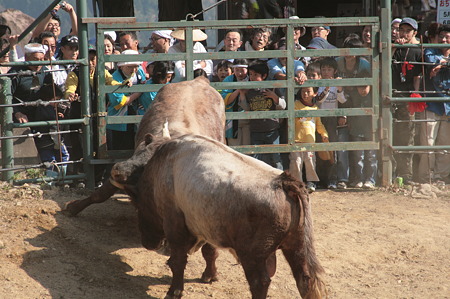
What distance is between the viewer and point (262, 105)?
848cm

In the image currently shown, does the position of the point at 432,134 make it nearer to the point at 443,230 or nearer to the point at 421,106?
the point at 421,106

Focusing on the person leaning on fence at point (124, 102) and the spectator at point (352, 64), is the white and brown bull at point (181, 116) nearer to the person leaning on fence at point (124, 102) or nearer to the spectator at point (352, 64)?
the person leaning on fence at point (124, 102)

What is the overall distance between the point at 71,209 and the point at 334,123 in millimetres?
3529

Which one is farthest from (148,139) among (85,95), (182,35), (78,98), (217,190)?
(182,35)

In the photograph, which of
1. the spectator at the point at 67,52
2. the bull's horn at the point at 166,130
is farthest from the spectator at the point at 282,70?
the bull's horn at the point at 166,130

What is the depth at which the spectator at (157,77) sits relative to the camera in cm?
826

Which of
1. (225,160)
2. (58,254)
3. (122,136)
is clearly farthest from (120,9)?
(225,160)

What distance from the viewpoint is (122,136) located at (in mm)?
8609

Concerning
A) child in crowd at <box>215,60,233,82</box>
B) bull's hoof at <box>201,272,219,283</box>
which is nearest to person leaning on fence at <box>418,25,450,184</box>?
child in crowd at <box>215,60,233,82</box>

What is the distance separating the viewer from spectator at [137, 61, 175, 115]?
826cm

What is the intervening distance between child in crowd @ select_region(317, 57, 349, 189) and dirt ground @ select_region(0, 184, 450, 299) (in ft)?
2.45

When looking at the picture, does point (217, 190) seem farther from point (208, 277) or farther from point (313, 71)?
point (313, 71)

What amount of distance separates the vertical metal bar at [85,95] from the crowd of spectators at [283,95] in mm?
99

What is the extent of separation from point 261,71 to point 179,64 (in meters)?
0.99
